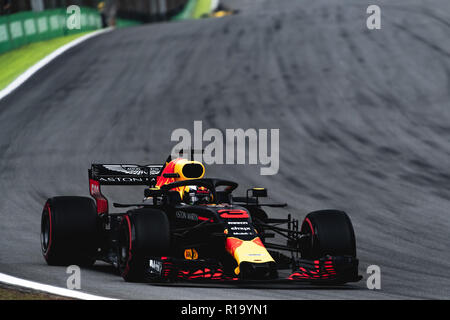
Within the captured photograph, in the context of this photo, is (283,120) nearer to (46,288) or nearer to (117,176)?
(117,176)

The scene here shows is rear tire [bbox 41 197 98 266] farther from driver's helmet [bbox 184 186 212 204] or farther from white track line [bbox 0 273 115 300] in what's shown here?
white track line [bbox 0 273 115 300]

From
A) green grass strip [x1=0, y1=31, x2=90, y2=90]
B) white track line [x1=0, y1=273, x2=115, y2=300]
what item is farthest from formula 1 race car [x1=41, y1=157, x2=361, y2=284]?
green grass strip [x1=0, y1=31, x2=90, y2=90]

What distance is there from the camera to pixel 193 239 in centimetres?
962

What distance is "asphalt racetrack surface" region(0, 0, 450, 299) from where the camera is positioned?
1160 centimetres

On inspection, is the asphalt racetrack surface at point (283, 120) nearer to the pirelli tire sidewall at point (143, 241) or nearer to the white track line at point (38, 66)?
the pirelli tire sidewall at point (143, 241)

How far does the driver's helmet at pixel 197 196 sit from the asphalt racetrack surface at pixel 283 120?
54.5 inches

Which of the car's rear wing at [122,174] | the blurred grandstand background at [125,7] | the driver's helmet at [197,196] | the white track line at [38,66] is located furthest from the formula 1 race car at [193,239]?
the blurred grandstand background at [125,7]

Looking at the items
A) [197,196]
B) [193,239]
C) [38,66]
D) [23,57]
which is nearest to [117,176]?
[197,196]

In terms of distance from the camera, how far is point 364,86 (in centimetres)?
2273

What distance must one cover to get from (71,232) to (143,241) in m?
1.92

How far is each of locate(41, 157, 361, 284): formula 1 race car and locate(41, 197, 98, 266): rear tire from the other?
0.01 m

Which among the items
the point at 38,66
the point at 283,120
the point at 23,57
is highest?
the point at 23,57

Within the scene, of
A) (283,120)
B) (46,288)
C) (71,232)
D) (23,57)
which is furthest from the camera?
(23,57)
